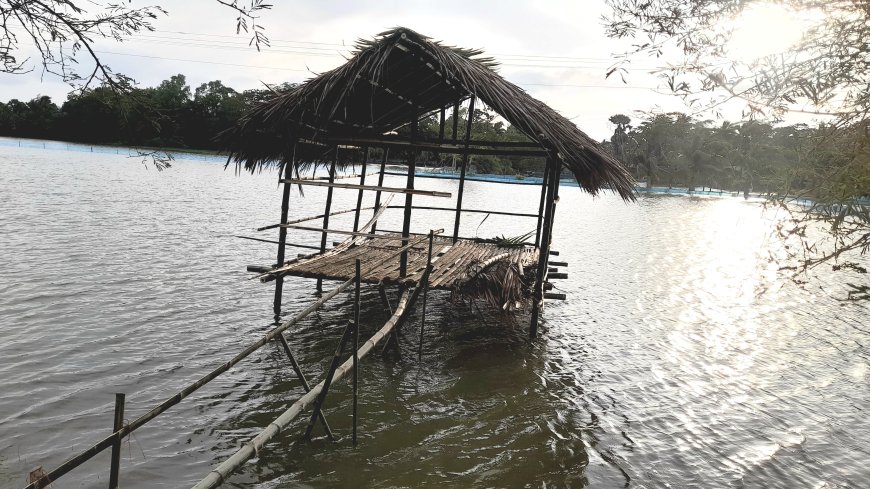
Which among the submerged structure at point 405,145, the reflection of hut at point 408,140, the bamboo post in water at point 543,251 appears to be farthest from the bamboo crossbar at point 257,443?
the bamboo post in water at point 543,251

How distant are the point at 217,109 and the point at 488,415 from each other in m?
75.8

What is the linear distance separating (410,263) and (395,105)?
3.12m

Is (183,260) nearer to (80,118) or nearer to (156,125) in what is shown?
(156,125)

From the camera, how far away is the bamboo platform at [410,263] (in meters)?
→ 8.03

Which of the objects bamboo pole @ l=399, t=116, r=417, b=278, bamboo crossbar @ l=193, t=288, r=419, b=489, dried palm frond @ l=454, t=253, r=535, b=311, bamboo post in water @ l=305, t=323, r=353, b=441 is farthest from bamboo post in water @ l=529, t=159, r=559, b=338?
bamboo post in water @ l=305, t=323, r=353, b=441

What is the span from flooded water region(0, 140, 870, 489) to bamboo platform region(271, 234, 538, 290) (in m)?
1.20

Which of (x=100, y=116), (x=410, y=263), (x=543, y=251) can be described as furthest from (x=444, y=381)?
(x=100, y=116)

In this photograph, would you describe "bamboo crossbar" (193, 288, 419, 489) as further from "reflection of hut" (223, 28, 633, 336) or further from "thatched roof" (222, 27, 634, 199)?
"thatched roof" (222, 27, 634, 199)

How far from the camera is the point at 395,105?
10750 millimetres

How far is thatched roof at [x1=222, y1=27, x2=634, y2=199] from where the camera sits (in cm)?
782

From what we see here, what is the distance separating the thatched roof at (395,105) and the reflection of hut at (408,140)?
20 millimetres

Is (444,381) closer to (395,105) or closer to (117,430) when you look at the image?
(117,430)

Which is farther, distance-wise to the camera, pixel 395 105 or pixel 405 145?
→ pixel 395 105

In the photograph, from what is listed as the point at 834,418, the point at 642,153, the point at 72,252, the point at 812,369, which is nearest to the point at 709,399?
the point at 834,418
